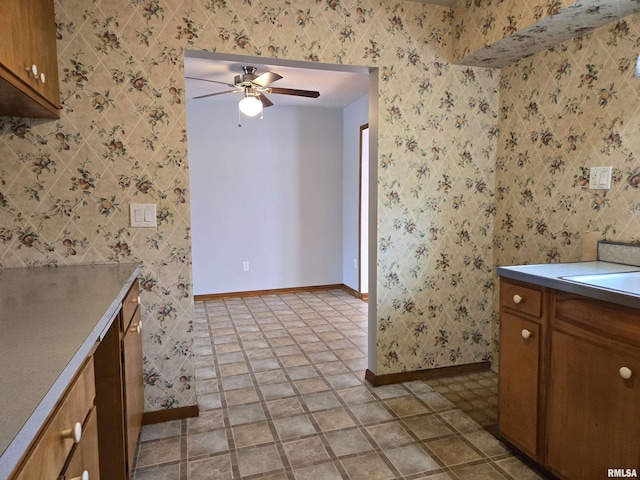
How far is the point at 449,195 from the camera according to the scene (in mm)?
2729

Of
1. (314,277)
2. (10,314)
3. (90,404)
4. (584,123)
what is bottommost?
(314,277)

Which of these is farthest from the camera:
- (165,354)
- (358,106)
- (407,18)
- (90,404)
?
(358,106)

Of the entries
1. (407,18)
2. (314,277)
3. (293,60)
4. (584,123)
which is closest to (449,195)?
(584,123)

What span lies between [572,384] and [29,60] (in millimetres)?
2407

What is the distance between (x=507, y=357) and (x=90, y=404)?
1704 mm

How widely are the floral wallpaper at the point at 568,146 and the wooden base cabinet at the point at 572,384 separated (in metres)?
0.69

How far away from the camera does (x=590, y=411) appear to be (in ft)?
5.05

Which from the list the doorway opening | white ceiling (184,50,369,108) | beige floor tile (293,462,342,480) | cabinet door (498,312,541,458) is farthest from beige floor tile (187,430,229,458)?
the doorway opening

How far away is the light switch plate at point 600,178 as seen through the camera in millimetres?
2062

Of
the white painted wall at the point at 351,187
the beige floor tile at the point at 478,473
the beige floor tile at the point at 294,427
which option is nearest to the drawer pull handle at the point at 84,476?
the beige floor tile at the point at 294,427

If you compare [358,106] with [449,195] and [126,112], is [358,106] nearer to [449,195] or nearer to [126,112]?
[449,195]

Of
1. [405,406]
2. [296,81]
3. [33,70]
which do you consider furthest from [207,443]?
[296,81]

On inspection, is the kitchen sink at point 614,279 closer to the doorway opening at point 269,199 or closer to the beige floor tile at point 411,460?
the beige floor tile at point 411,460

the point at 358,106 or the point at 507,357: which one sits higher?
the point at 358,106
